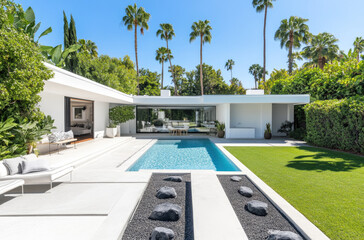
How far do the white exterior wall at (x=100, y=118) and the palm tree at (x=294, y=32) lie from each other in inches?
860

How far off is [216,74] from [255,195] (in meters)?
35.6

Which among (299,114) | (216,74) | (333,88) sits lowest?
(299,114)

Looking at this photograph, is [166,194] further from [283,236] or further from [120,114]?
[120,114]

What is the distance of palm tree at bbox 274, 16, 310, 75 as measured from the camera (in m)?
→ 23.2

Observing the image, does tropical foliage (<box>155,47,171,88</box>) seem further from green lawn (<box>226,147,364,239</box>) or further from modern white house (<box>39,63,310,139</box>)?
green lawn (<box>226,147,364,239</box>)

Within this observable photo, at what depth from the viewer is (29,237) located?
9.46ft

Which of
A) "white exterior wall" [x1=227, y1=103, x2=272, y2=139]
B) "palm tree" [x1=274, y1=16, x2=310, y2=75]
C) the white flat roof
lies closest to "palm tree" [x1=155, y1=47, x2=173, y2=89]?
"palm tree" [x1=274, y1=16, x2=310, y2=75]

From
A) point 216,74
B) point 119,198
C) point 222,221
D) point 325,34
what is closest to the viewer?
point 222,221

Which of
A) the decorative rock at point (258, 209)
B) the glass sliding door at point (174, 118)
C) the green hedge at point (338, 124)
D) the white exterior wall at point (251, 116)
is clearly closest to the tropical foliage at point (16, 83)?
the decorative rock at point (258, 209)

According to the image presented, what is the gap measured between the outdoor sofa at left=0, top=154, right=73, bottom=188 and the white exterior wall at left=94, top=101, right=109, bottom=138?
958cm

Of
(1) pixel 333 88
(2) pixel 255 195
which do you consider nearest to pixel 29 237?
(2) pixel 255 195

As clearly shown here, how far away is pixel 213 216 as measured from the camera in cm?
332

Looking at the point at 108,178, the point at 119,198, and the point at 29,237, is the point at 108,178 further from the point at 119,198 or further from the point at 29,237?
the point at 29,237

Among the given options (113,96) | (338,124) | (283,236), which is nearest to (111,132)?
(113,96)
